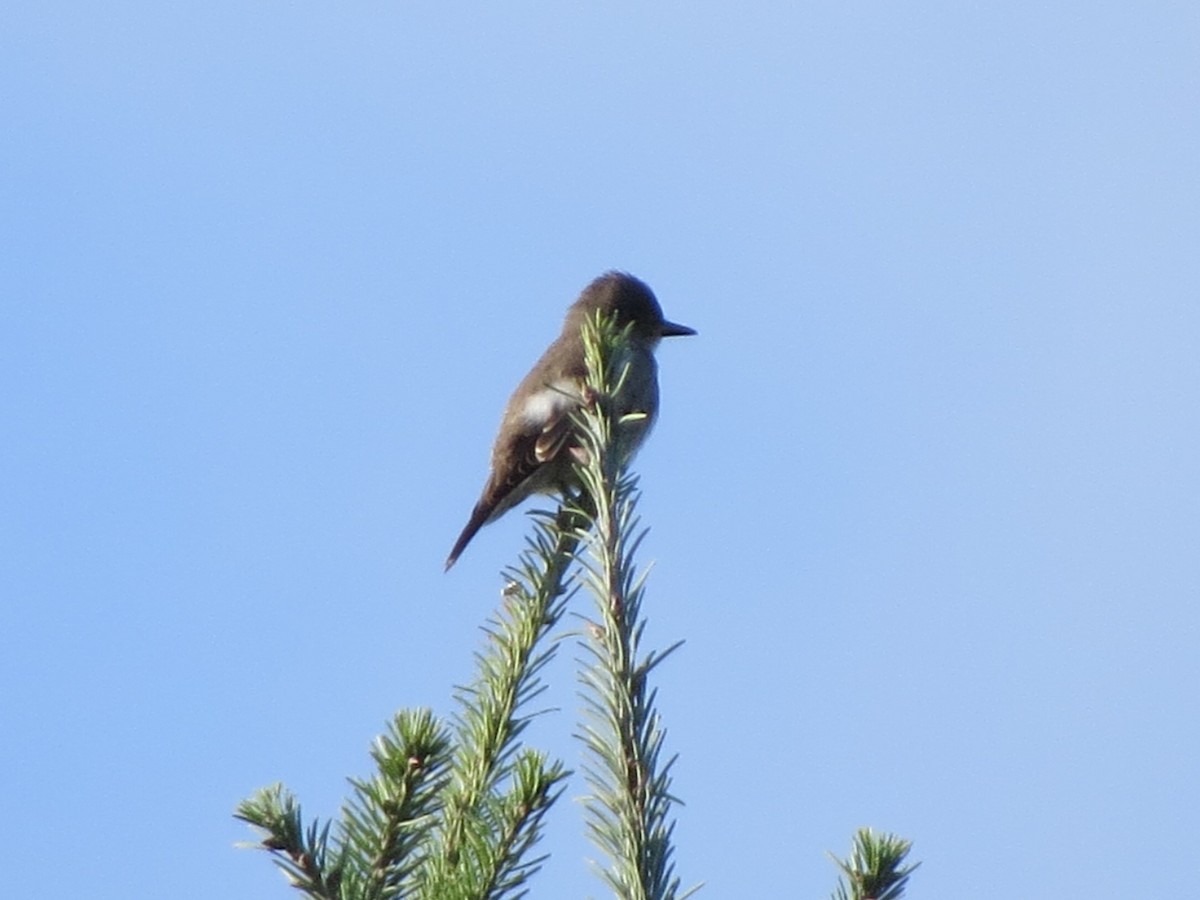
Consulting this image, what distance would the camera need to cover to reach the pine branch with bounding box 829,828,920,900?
2.04 metres

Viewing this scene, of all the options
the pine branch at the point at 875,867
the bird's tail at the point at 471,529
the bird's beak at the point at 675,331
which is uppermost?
the bird's beak at the point at 675,331

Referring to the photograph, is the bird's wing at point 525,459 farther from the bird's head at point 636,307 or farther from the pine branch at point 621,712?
the pine branch at point 621,712

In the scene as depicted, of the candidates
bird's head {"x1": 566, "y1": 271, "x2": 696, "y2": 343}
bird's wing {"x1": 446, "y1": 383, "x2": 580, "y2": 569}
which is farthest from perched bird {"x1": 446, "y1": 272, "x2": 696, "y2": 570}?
bird's head {"x1": 566, "y1": 271, "x2": 696, "y2": 343}

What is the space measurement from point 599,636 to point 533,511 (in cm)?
137

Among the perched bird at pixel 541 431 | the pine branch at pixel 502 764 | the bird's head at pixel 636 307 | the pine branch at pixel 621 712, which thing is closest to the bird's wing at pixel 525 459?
the perched bird at pixel 541 431

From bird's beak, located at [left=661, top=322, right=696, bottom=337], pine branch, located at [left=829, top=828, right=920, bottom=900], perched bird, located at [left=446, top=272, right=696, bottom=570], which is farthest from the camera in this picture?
bird's beak, located at [left=661, top=322, right=696, bottom=337]

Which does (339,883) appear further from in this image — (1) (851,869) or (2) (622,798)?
(1) (851,869)

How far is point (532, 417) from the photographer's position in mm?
6715

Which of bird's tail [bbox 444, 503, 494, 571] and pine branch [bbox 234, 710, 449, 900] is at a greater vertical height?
bird's tail [bbox 444, 503, 494, 571]

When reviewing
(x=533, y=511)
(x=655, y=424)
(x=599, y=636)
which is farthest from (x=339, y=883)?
(x=655, y=424)

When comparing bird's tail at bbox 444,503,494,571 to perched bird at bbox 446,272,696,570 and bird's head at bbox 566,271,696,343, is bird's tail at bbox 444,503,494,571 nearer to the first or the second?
perched bird at bbox 446,272,696,570

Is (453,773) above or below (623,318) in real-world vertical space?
below

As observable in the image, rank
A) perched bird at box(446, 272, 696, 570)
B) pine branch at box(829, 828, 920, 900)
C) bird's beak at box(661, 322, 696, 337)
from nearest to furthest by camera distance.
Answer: pine branch at box(829, 828, 920, 900) → perched bird at box(446, 272, 696, 570) → bird's beak at box(661, 322, 696, 337)

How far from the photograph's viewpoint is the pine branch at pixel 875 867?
2035 mm
